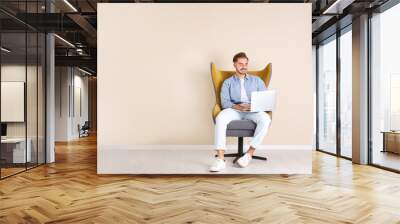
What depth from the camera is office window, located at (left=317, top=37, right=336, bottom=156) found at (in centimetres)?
755

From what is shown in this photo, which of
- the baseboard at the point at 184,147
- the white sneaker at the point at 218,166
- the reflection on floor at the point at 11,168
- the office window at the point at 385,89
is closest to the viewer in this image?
the white sneaker at the point at 218,166

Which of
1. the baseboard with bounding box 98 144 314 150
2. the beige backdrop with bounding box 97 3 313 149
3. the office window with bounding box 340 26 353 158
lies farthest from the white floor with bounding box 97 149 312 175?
the office window with bounding box 340 26 353 158

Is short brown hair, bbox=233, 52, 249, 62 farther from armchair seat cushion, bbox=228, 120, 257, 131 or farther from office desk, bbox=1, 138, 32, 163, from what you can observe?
office desk, bbox=1, 138, 32, 163

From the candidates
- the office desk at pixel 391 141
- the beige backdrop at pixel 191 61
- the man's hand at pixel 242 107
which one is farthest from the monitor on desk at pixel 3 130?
the office desk at pixel 391 141

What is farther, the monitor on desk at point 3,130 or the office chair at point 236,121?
the monitor on desk at point 3,130

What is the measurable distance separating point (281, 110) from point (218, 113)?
901 millimetres

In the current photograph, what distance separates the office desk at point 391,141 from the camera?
5492 millimetres

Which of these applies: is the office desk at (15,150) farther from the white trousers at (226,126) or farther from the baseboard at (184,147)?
the white trousers at (226,126)

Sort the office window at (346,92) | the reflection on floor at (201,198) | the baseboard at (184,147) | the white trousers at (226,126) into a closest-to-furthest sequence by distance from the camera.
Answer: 1. the reflection on floor at (201,198)
2. the white trousers at (226,126)
3. the baseboard at (184,147)
4. the office window at (346,92)

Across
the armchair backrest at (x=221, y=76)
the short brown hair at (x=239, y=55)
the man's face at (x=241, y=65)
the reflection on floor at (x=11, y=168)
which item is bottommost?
the reflection on floor at (x=11, y=168)

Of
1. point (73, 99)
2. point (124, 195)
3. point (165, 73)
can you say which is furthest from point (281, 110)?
point (73, 99)

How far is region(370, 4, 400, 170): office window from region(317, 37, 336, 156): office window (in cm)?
161

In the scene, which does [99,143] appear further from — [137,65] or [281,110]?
[281,110]

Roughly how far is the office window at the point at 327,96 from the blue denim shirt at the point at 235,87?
3731 millimetres
